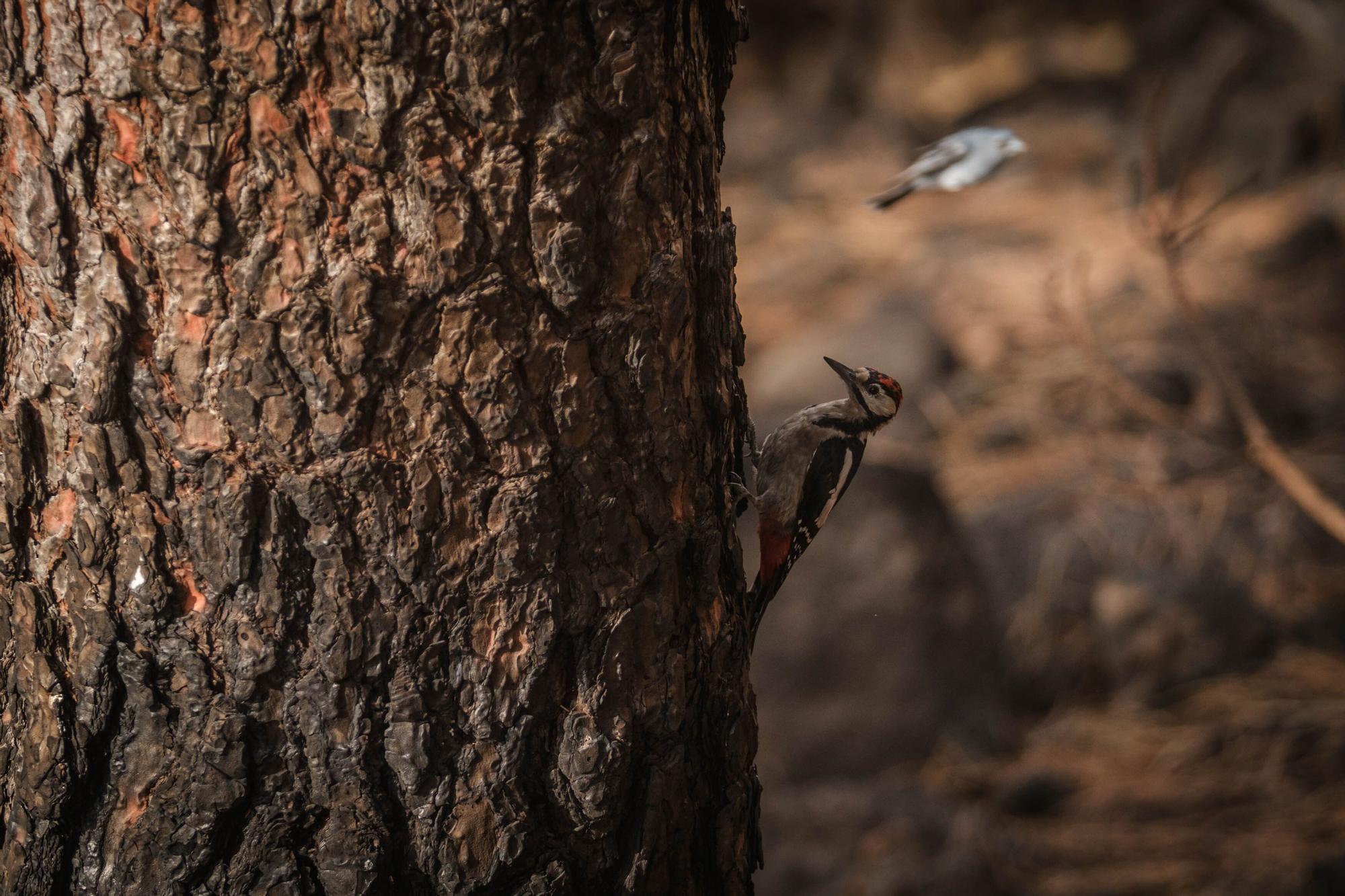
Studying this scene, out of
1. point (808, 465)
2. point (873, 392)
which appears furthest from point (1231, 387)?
point (808, 465)

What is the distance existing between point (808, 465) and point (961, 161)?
609 mm

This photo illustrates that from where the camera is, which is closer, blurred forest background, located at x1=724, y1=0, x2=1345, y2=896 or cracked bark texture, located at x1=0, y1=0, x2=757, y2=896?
cracked bark texture, located at x1=0, y1=0, x2=757, y2=896

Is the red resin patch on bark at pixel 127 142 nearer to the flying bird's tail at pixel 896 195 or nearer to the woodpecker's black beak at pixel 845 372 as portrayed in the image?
the flying bird's tail at pixel 896 195

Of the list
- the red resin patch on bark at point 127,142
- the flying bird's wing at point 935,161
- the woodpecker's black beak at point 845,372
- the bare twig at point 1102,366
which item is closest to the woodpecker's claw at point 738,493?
the woodpecker's black beak at point 845,372

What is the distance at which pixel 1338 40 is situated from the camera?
3.17m

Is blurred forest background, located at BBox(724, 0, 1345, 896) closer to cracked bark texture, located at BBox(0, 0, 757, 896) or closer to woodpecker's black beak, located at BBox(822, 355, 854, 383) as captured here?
woodpecker's black beak, located at BBox(822, 355, 854, 383)

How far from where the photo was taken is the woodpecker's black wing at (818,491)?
1784mm

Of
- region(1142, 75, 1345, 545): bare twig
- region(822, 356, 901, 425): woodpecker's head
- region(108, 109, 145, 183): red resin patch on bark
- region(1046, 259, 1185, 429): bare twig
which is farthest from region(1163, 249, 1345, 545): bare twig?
region(108, 109, 145, 183): red resin patch on bark

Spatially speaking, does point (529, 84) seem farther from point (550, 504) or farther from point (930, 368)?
point (930, 368)

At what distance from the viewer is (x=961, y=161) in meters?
1.57

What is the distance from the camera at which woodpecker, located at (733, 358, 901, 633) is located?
180cm

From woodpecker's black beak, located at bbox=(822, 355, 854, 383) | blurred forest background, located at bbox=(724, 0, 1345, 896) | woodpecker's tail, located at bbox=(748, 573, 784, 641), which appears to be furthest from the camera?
blurred forest background, located at bbox=(724, 0, 1345, 896)

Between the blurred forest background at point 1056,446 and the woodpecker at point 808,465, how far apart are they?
2.49 ft

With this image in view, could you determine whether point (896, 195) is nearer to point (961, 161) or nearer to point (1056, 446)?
point (961, 161)
